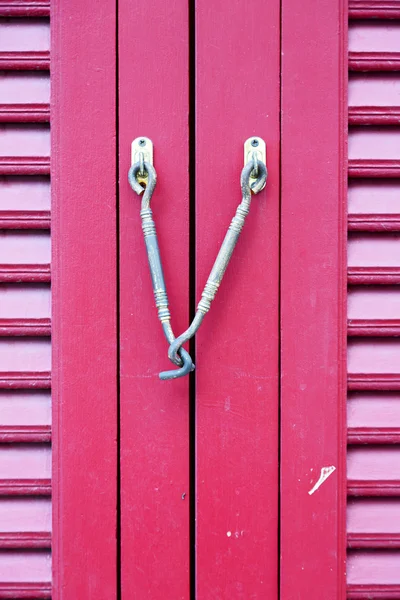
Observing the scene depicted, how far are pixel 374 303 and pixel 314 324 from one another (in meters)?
0.10

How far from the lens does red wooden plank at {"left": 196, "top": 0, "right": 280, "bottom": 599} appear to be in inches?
34.0

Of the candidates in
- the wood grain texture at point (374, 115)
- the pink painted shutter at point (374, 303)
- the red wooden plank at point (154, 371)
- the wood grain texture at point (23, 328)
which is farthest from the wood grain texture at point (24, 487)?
the wood grain texture at point (374, 115)

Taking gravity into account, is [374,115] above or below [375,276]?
above

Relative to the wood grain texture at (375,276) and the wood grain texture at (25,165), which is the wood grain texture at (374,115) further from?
the wood grain texture at (25,165)

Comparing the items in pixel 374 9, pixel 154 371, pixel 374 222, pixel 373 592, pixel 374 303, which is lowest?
pixel 373 592

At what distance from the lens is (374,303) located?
35.3 inches

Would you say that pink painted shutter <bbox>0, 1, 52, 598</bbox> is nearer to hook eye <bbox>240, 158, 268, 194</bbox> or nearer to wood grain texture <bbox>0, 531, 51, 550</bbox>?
wood grain texture <bbox>0, 531, 51, 550</bbox>

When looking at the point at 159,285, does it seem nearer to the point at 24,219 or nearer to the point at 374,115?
the point at 24,219

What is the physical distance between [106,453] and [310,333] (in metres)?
0.36

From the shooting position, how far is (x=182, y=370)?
80 cm

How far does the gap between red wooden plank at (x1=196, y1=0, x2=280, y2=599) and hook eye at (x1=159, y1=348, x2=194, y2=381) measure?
6 cm

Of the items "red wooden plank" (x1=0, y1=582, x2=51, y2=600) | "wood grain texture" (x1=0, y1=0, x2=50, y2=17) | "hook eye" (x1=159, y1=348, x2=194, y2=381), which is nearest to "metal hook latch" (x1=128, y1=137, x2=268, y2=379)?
"hook eye" (x1=159, y1=348, x2=194, y2=381)

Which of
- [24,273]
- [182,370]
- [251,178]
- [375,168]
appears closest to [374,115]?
[375,168]

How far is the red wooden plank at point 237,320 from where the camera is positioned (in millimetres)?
864
